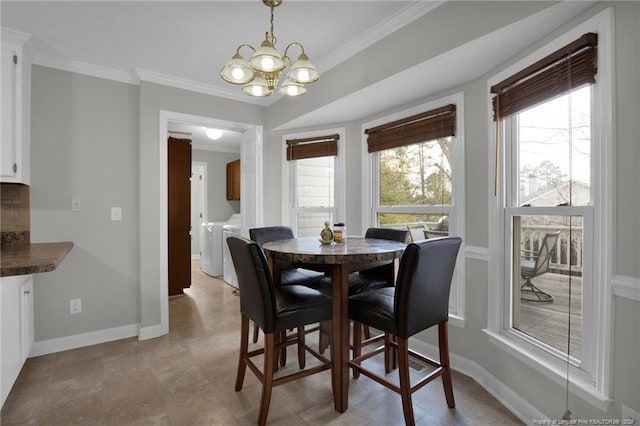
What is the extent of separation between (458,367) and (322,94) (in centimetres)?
247

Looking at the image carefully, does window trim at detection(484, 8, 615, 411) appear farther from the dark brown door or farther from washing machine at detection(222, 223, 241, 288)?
the dark brown door

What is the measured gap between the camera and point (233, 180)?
599cm

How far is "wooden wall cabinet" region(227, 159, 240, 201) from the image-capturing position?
5812mm

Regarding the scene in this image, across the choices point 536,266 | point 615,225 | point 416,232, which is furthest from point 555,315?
point 416,232

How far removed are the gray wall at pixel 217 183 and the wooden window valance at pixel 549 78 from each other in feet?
17.9

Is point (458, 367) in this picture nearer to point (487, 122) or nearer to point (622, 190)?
point (622, 190)

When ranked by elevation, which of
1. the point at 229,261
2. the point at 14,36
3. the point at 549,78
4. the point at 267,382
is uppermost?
the point at 14,36

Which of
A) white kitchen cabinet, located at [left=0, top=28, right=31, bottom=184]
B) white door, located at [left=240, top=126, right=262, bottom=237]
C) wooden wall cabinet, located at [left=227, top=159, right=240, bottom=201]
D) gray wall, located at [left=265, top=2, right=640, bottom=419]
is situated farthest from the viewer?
wooden wall cabinet, located at [left=227, top=159, right=240, bottom=201]

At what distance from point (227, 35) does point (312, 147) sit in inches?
56.2

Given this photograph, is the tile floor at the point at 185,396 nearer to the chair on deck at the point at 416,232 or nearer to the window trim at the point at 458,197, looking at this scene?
the window trim at the point at 458,197

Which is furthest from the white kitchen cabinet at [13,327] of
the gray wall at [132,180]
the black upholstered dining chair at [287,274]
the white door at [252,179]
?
the white door at [252,179]

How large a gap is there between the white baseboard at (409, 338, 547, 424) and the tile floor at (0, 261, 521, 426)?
5 centimetres

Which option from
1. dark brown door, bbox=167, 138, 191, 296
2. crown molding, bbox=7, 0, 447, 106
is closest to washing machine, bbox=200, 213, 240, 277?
dark brown door, bbox=167, 138, 191, 296

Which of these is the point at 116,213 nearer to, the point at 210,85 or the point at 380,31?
the point at 210,85
